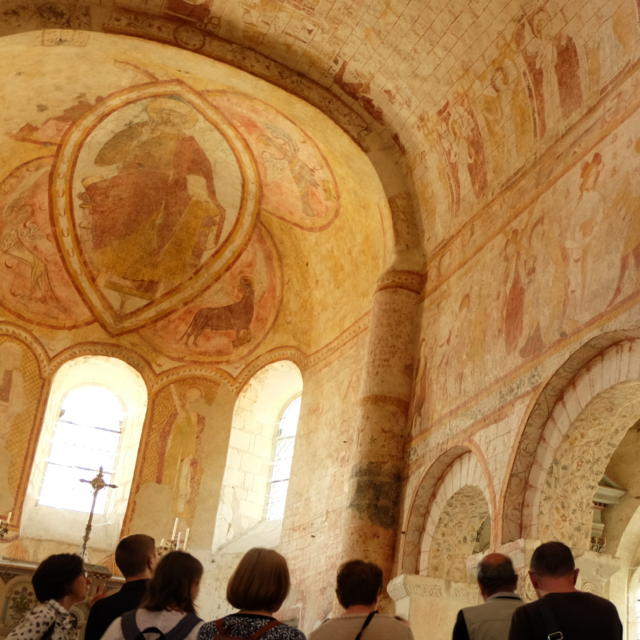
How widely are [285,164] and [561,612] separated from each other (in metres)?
12.7

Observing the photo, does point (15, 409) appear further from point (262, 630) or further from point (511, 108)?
point (262, 630)

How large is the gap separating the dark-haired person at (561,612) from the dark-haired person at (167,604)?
1.16 meters

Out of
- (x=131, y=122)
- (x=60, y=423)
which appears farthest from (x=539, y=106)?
(x=60, y=423)

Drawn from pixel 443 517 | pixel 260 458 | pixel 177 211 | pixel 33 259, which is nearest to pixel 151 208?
pixel 177 211

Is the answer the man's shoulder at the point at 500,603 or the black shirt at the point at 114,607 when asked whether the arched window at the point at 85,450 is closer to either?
the black shirt at the point at 114,607

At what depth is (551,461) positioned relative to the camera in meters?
9.49

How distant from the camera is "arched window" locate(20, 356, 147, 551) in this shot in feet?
52.5

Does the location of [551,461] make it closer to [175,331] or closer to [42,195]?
[175,331]

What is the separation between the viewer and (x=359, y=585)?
3.86m

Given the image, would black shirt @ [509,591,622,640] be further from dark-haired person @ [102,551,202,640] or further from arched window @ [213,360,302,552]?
arched window @ [213,360,302,552]

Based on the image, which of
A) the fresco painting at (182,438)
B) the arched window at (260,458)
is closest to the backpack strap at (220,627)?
the arched window at (260,458)

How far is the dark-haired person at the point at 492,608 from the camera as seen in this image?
4020 millimetres

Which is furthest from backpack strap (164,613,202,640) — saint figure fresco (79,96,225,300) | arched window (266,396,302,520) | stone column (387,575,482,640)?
saint figure fresco (79,96,225,300)

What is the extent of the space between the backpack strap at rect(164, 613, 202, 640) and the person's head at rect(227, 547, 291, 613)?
21cm
